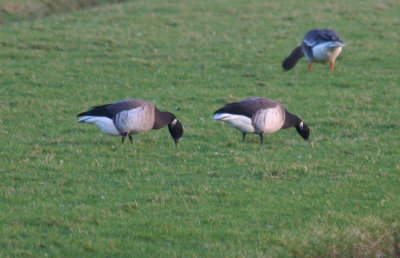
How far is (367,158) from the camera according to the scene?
Result: 39.0 feet

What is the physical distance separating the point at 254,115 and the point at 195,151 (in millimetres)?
1350

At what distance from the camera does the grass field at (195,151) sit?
8648mm

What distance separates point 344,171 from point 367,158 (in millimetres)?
934

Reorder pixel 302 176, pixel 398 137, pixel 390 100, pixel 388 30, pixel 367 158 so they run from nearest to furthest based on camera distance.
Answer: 1. pixel 302 176
2. pixel 367 158
3. pixel 398 137
4. pixel 390 100
5. pixel 388 30

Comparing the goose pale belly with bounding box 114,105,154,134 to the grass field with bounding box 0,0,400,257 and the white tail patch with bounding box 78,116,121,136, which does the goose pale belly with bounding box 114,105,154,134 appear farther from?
the grass field with bounding box 0,0,400,257

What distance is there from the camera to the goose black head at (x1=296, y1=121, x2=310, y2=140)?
1335 cm

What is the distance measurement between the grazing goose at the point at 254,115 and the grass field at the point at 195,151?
414 mm

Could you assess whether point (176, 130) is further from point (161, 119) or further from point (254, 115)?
point (254, 115)

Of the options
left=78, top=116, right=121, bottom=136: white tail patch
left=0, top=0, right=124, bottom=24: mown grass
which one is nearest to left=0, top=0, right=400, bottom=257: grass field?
left=78, top=116, right=121, bottom=136: white tail patch

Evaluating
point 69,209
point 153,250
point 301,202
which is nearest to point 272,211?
point 301,202

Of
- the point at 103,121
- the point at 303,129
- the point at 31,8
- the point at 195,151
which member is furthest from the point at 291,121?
the point at 31,8

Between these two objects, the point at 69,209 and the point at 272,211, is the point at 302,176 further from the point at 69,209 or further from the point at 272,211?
the point at 69,209

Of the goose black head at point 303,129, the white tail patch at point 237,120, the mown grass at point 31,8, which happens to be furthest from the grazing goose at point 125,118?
the mown grass at point 31,8

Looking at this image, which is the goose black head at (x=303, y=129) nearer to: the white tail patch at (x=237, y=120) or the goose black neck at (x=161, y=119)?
the white tail patch at (x=237, y=120)
